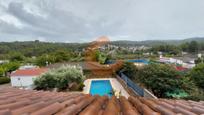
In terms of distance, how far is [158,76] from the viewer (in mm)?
15125

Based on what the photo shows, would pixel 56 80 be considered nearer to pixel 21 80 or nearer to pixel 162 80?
pixel 21 80

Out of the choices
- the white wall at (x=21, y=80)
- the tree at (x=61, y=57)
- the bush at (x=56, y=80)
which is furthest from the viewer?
the tree at (x=61, y=57)

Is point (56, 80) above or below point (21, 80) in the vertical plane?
above

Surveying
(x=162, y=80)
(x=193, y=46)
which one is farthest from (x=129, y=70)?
(x=193, y=46)

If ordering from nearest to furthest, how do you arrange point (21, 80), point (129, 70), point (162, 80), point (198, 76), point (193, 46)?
point (162, 80)
point (198, 76)
point (21, 80)
point (129, 70)
point (193, 46)

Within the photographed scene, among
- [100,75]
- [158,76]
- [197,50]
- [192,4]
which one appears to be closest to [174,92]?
[158,76]

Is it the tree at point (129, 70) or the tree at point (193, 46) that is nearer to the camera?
the tree at point (129, 70)

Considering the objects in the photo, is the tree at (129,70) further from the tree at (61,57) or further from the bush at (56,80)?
the tree at (61,57)

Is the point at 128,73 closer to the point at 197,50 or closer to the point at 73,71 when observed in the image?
the point at 73,71

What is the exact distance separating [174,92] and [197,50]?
2264 inches

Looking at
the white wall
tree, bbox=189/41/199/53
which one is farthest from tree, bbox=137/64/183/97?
tree, bbox=189/41/199/53

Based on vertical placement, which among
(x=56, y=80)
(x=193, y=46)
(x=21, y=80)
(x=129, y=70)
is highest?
(x=193, y=46)

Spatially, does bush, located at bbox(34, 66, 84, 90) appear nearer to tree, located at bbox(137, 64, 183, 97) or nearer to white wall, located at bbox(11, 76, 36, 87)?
white wall, located at bbox(11, 76, 36, 87)

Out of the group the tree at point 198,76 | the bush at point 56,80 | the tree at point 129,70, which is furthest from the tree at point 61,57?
the tree at point 198,76
